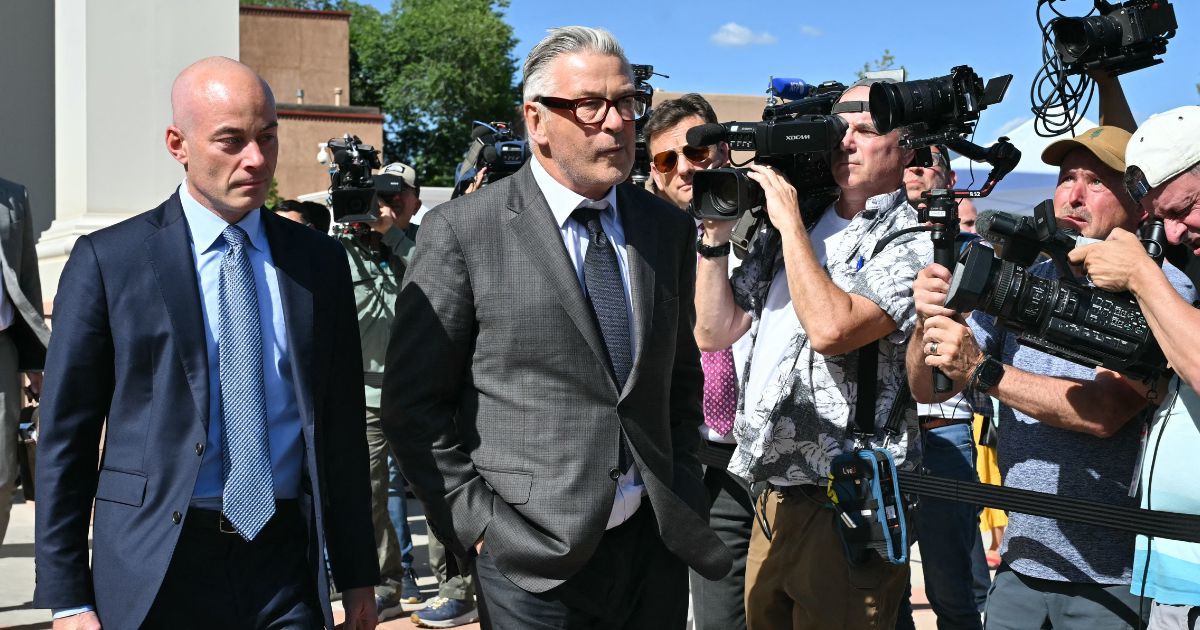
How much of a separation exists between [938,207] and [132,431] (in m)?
2.18

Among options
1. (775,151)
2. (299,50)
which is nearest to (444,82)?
(299,50)

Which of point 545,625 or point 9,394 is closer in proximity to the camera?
point 545,625

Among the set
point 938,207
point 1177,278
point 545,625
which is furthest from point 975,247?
point 545,625

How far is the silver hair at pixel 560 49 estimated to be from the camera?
304 centimetres

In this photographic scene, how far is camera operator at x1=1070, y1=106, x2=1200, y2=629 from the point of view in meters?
3.03

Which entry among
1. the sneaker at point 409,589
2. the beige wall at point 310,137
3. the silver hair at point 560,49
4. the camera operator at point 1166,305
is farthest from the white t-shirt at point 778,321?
the beige wall at point 310,137

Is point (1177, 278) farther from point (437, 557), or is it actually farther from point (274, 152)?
point (437, 557)

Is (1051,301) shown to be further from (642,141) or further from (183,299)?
(642,141)

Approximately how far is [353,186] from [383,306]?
0.68 metres

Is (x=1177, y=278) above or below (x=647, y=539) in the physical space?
above

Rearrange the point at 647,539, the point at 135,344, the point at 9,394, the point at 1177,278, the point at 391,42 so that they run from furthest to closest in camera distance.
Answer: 1. the point at 391,42
2. the point at 9,394
3. the point at 1177,278
4. the point at 647,539
5. the point at 135,344

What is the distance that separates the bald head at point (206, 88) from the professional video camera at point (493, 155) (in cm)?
257

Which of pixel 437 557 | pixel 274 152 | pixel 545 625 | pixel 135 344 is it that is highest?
pixel 274 152

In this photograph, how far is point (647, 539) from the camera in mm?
3090
